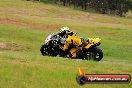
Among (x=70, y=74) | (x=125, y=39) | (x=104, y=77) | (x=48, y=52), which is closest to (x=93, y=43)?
(x=48, y=52)

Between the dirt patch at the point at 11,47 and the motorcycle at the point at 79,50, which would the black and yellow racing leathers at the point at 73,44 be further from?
the dirt patch at the point at 11,47

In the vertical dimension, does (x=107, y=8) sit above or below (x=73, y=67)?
below

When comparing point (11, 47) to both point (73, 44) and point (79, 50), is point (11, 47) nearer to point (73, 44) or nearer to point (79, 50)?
point (73, 44)

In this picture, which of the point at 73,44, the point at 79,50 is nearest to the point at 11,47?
the point at 73,44

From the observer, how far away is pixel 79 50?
2489 centimetres

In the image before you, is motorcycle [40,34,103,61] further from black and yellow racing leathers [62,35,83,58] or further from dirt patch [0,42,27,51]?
dirt patch [0,42,27,51]

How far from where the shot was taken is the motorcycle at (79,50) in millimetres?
24625

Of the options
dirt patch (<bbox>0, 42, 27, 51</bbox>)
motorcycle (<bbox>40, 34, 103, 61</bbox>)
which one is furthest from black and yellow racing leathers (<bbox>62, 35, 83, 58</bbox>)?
dirt patch (<bbox>0, 42, 27, 51</bbox>)

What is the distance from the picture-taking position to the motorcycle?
24625 millimetres

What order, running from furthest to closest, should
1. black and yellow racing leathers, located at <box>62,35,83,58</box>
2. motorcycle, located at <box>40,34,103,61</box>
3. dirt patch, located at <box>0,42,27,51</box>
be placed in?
dirt patch, located at <box>0,42,27,51</box>, black and yellow racing leathers, located at <box>62,35,83,58</box>, motorcycle, located at <box>40,34,103,61</box>

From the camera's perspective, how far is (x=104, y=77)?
9.95 m

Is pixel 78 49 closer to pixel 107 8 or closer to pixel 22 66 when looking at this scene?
pixel 22 66

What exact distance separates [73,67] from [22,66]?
2438 mm

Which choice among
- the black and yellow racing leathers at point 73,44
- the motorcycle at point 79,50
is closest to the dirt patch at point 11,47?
the motorcycle at point 79,50
